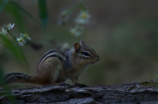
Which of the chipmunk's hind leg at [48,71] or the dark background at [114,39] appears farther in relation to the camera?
the dark background at [114,39]

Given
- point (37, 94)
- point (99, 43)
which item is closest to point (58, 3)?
point (99, 43)

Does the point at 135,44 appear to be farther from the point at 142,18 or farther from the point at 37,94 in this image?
the point at 37,94

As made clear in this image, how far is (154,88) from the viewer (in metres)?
3.26

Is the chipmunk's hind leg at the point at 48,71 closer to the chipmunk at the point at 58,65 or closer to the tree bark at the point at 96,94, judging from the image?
the chipmunk at the point at 58,65

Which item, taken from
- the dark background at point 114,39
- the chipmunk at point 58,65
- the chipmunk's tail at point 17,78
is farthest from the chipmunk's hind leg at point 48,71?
the dark background at point 114,39

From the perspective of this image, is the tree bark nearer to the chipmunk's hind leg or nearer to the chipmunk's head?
the chipmunk's hind leg

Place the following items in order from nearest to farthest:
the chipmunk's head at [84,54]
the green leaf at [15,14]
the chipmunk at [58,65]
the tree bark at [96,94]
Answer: the green leaf at [15,14], the tree bark at [96,94], the chipmunk at [58,65], the chipmunk's head at [84,54]

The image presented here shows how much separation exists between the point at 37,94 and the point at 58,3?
8.70 meters

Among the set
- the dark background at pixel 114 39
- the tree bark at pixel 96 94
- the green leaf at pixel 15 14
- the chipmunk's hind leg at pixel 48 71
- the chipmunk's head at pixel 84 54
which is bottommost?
the tree bark at pixel 96 94

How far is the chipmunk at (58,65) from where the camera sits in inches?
144

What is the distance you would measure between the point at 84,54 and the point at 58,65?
2.04 ft

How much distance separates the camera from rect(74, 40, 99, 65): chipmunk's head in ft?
14.1

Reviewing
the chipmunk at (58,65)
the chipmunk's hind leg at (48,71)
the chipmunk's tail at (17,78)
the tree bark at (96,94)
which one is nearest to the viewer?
the tree bark at (96,94)

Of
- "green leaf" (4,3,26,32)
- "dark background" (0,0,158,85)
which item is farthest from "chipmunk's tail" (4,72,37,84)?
"dark background" (0,0,158,85)
